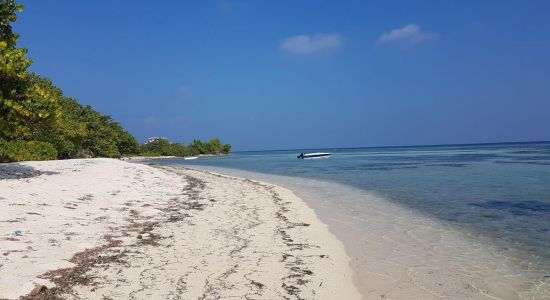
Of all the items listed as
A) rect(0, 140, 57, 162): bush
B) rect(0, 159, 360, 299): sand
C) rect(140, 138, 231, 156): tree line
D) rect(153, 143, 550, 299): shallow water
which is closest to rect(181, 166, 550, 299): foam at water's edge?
rect(153, 143, 550, 299): shallow water

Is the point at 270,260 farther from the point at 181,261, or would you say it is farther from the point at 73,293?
the point at 73,293

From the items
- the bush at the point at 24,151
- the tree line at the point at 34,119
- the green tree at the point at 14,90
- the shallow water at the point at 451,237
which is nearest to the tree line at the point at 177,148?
the tree line at the point at 34,119

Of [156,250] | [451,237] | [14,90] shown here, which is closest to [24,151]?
[14,90]

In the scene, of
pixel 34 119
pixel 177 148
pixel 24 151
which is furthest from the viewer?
pixel 177 148

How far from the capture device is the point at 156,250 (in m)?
7.07

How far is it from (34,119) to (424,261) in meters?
15.3

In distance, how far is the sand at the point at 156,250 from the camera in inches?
202

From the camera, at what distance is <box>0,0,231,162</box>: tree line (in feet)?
44.7

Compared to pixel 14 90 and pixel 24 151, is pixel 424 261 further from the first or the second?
pixel 24 151

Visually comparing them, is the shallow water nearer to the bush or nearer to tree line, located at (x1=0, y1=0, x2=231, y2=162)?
tree line, located at (x1=0, y1=0, x2=231, y2=162)

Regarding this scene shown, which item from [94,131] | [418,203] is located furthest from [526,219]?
[94,131]

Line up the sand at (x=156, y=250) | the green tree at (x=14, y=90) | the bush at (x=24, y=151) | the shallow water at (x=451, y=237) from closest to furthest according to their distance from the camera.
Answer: the sand at (x=156, y=250) → the shallow water at (x=451, y=237) → the green tree at (x=14, y=90) → the bush at (x=24, y=151)

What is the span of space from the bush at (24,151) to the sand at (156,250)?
1604cm

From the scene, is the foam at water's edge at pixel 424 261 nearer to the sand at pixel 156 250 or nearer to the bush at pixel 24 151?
the sand at pixel 156 250
